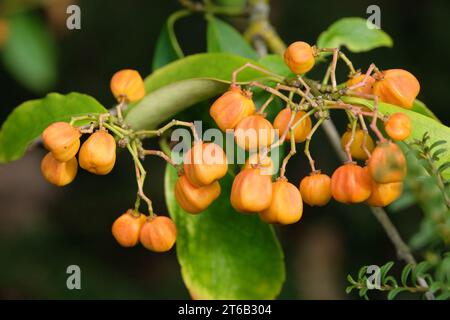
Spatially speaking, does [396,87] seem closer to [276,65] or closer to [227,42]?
A: [276,65]

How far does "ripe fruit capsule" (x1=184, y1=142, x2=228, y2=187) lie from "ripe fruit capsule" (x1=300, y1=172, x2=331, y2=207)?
0.13 meters

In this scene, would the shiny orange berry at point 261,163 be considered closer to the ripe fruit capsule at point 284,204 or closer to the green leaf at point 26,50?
the ripe fruit capsule at point 284,204

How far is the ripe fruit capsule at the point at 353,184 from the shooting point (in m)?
1.07

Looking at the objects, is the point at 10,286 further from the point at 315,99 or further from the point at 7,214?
the point at 315,99

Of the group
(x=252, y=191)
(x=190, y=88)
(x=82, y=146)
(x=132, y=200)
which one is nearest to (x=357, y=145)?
(x=252, y=191)

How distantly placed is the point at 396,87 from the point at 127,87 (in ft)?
1.59

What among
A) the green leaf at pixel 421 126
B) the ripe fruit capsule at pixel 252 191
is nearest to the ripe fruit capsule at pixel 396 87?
the green leaf at pixel 421 126

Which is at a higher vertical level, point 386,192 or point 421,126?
point 421,126

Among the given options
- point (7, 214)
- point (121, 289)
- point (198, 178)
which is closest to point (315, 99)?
point (198, 178)

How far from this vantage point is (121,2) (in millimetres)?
2828

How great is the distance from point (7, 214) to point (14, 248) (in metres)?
0.70

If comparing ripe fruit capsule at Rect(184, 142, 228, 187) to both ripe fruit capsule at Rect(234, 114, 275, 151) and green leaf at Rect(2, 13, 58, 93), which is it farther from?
green leaf at Rect(2, 13, 58, 93)

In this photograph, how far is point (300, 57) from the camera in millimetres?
1151

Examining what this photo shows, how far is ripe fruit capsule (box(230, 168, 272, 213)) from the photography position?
107 cm
